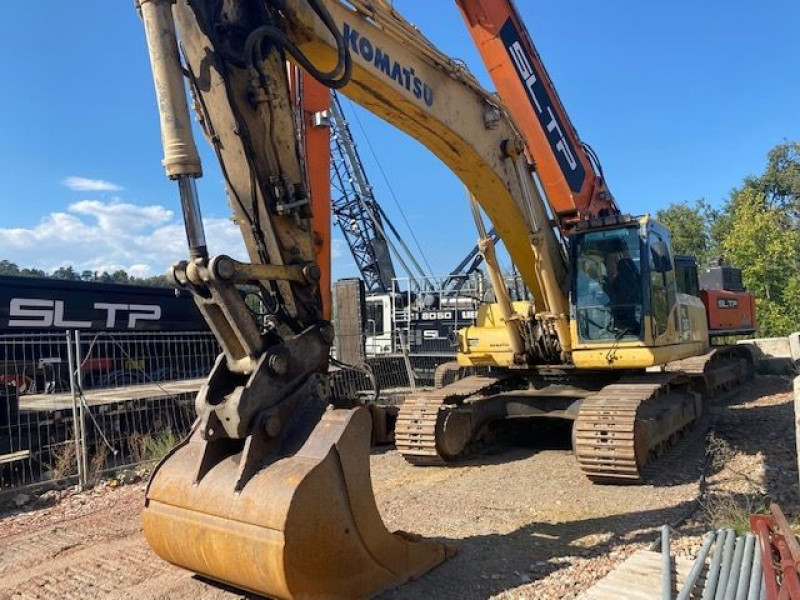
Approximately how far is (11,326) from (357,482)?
7.65m

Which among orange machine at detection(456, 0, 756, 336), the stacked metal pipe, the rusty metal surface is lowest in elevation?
the stacked metal pipe

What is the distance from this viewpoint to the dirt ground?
4238 mm

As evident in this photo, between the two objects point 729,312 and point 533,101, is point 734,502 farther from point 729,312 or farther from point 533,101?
point 729,312

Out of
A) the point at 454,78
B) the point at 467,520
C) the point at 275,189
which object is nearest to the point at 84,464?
the point at 467,520

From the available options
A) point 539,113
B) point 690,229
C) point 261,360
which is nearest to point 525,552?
point 261,360

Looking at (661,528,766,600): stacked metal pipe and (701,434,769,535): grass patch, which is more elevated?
(661,528,766,600): stacked metal pipe

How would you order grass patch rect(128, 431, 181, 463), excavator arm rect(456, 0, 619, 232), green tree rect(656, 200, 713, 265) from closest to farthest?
excavator arm rect(456, 0, 619, 232) < grass patch rect(128, 431, 181, 463) < green tree rect(656, 200, 713, 265)

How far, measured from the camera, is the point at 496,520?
5.43 m

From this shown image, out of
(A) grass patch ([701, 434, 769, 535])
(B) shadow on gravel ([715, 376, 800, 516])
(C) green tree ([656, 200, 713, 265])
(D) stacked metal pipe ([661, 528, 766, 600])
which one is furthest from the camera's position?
(C) green tree ([656, 200, 713, 265])

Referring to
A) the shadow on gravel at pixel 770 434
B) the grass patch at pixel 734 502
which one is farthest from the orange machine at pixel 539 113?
the shadow on gravel at pixel 770 434

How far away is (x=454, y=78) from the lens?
629 centimetres

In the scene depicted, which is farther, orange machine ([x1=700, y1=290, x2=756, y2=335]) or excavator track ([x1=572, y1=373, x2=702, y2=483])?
orange machine ([x1=700, y1=290, x2=756, y2=335])

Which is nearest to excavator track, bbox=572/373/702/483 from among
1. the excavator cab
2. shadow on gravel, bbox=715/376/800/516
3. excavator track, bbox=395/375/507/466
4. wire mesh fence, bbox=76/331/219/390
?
the excavator cab

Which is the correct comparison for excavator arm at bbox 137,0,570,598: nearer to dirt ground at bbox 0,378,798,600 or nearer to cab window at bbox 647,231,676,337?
dirt ground at bbox 0,378,798,600
